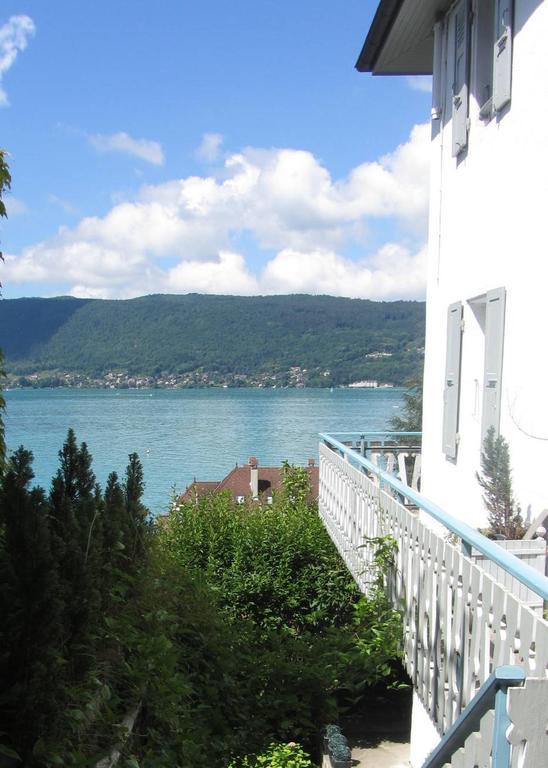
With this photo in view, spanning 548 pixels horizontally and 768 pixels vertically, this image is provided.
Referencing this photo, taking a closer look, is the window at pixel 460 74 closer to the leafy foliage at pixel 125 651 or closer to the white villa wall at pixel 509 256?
the white villa wall at pixel 509 256

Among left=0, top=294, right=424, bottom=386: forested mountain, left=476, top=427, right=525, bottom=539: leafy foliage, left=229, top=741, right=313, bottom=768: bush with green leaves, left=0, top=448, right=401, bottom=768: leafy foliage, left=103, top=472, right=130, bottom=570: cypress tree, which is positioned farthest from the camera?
left=0, top=294, right=424, bottom=386: forested mountain

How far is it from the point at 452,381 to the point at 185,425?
82.6 meters

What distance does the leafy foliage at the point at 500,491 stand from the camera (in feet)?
17.6

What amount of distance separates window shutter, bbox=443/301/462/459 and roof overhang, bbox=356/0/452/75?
288cm

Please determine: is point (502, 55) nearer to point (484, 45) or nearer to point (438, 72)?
point (484, 45)

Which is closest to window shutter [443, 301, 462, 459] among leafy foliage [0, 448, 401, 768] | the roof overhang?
leafy foliage [0, 448, 401, 768]

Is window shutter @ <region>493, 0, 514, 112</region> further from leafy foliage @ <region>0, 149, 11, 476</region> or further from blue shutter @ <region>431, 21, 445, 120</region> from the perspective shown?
leafy foliage @ <region>0, 149, 11, 476</region>

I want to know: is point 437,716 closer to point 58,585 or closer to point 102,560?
point 102,560

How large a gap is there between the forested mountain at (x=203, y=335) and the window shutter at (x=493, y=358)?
284ft

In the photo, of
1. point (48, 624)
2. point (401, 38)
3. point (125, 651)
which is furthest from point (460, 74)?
point (48, 624)

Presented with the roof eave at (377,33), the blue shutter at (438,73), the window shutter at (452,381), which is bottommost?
the window shutter at (452,381)

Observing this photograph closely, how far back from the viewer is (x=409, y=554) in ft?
15.8

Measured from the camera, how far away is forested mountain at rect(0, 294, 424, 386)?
98.2m

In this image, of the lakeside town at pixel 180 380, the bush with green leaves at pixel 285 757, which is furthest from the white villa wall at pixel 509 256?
the lakeside town at pixel 180 380
